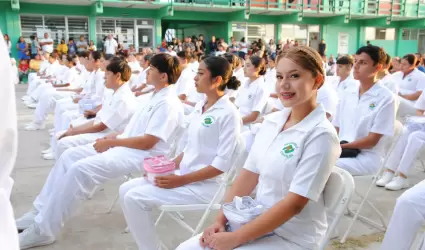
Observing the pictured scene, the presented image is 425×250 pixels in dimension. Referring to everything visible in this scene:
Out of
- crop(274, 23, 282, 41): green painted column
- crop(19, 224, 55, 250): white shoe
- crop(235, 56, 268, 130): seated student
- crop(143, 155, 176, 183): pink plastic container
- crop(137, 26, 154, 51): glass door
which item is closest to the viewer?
crop(143, 155, 176, 183): pink plastic container

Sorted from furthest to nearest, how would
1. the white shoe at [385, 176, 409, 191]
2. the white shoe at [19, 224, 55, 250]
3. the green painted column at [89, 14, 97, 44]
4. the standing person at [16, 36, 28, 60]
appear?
1. the green painted column at [89, 14, 97, 44]
2. the standing person at [16, 36, 28, 60]
3. the white shoe at [385, 176, 409, 191]
4. the white shoe at [19, 224, 55, 250]

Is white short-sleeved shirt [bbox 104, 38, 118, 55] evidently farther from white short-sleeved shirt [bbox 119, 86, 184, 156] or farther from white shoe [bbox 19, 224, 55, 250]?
white shoe [bbox 19, 224, 55, 250]

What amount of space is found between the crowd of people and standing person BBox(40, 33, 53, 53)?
11386mm

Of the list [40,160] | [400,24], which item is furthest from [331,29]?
[40,160]

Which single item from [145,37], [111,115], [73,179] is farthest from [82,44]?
[73,179]

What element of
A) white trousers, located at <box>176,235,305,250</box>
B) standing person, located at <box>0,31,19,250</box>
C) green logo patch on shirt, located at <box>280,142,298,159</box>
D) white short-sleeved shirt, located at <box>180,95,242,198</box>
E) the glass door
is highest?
the glass door

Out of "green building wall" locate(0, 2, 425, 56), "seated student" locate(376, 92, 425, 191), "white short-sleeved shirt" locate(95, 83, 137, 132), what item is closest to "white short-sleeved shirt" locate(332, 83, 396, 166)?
"seated student" locate(376, 92, 425, 191)

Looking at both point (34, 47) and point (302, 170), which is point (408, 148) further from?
point (34, 47)

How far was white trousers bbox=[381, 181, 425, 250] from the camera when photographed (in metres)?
2.02

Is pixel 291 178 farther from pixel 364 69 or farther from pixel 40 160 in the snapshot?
pixel 40 160

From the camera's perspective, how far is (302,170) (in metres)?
1.62

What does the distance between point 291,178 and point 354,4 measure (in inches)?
858

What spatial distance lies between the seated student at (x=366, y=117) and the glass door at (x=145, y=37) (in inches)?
622

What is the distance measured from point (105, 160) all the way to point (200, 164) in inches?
30.2
